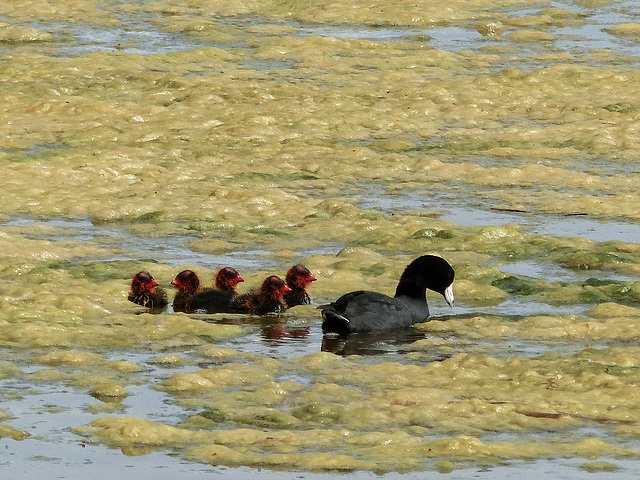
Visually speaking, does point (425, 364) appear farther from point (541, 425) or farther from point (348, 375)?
point (541, 425)

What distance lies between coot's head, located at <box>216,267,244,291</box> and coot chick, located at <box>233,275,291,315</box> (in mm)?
124

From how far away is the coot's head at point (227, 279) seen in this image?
1158 centimetres

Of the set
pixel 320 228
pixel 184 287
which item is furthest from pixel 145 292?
pixel 320 228

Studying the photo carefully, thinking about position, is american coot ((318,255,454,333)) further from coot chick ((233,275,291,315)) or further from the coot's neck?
coot chick ((233,275,291,315))

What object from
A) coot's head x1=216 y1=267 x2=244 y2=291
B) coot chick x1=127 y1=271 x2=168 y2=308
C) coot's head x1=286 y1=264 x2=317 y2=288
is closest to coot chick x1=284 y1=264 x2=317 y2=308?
coot's head x1=286 y1=264 x2=317 y2=288

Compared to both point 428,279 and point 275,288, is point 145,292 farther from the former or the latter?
point 428,279

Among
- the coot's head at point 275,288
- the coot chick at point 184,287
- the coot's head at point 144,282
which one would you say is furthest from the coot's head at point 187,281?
the coot's head at point 275,288

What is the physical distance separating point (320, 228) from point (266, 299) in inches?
105

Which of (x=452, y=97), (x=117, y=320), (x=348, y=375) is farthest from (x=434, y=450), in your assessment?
(x=452, y=97)

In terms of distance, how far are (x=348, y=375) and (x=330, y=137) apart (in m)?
8.43

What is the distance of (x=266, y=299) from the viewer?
11.3 metres

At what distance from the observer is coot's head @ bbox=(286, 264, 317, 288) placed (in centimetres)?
1152

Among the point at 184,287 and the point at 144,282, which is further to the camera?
the point at 184,287

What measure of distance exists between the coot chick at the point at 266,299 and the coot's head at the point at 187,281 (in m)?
0.38
